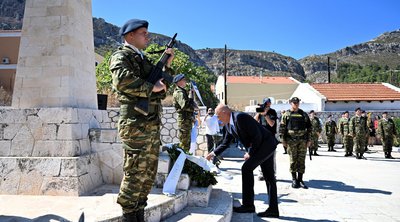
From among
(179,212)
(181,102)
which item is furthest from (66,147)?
(181,102)

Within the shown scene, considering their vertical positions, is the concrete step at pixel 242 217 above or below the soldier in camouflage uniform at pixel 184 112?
below

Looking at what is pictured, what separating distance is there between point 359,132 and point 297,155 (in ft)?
21.8

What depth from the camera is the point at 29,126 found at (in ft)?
13.5

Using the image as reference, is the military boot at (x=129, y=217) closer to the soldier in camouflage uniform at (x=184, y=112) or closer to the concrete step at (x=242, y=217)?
the concrete step at (x=242, y=217)

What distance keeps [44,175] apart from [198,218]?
2.21 m

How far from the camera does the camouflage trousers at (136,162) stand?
2.52 metres

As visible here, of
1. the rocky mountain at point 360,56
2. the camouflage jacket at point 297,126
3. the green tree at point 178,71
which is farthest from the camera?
the rocky mountain at point 360,56

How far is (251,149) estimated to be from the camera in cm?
431

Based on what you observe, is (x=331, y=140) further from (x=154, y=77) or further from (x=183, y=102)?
(x=154, y=77)

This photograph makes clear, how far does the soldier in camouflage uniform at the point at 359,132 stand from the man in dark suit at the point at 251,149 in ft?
29.1

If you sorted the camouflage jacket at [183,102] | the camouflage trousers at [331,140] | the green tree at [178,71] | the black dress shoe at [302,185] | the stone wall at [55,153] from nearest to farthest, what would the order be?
1. the stone wall at [55,153]
2. the camouflage jacket at [183,102]
3. the black dress shoe at [302,185]
4. the camouflage trousers at [331,140]
5. the green tree at [178,71]

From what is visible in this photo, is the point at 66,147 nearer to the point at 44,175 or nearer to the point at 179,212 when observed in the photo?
the point at 44,175

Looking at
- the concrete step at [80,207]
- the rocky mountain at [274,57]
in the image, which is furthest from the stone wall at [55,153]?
the rocky mountain at [274,57]

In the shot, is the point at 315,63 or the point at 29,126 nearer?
the point at 29,126
